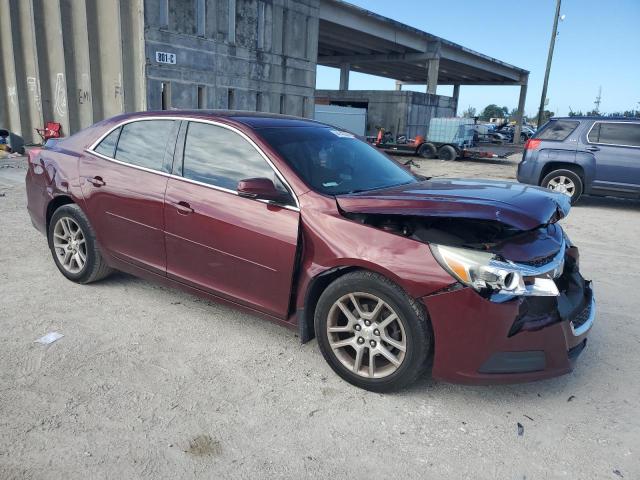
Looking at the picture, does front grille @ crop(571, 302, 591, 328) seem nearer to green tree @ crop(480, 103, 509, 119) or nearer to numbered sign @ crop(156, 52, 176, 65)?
numbered sign @ crop(156, 52, 176, 65)

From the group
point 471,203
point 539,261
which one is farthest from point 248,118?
point 539,261

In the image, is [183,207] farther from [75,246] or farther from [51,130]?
[51,130]

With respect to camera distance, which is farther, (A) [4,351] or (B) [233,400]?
(A) [4,351]

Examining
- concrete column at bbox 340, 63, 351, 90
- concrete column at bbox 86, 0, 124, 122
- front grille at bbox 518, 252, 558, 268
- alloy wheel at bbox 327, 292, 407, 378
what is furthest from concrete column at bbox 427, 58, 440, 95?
alloy wheel at bbox 327, 292, 407, 378

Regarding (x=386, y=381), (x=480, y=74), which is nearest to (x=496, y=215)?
(x=386, y=381)

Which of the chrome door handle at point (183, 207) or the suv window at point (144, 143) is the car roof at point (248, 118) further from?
the chrome door handle at point (183, 207)

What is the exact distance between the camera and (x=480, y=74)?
4638 centimetres

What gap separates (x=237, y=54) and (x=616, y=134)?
47.5 ft

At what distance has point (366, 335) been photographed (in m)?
2.88

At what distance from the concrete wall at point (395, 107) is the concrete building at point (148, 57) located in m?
6.26

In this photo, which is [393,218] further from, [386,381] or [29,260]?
[29,260]

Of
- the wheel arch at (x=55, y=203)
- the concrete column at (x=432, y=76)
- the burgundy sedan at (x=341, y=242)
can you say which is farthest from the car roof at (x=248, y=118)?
the concrete column at (x=432, y=76)

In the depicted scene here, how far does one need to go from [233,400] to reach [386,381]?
0.87m

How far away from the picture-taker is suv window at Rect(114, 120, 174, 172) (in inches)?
149
